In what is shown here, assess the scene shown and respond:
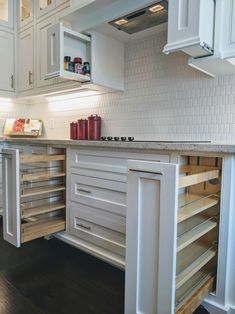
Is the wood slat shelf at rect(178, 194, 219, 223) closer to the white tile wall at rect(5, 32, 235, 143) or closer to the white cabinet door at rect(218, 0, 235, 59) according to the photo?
the white tile wall at rect(5, 32, 235, 143)

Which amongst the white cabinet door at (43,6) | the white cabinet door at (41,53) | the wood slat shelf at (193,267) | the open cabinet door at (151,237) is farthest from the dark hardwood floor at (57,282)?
the white cabinet door at (43,6)

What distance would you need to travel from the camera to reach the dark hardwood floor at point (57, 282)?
139 cm

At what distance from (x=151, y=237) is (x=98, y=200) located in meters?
0.87

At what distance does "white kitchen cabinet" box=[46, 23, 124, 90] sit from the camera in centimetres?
191

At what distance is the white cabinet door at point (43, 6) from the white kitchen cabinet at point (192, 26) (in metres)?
1.54

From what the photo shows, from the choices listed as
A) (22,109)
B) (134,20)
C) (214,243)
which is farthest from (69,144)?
(22,109)

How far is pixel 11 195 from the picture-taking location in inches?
72.6

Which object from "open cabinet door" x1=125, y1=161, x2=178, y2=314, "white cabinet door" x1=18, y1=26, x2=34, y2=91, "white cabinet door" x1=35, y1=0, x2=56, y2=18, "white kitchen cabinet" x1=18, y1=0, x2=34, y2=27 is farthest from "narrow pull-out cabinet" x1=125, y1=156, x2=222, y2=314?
"white kitchen cabinet" x1=18, y1=0, x2=34, y2=27

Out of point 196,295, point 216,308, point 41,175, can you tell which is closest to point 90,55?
point 41,175

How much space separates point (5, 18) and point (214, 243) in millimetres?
3137

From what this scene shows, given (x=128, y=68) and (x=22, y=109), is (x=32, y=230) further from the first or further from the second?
(x=22, y=109)

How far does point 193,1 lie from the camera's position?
4.17ft

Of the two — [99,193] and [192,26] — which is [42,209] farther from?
[192,26]

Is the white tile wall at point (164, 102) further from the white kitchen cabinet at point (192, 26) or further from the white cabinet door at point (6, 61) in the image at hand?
the white cabinet door at point (6, 61)
